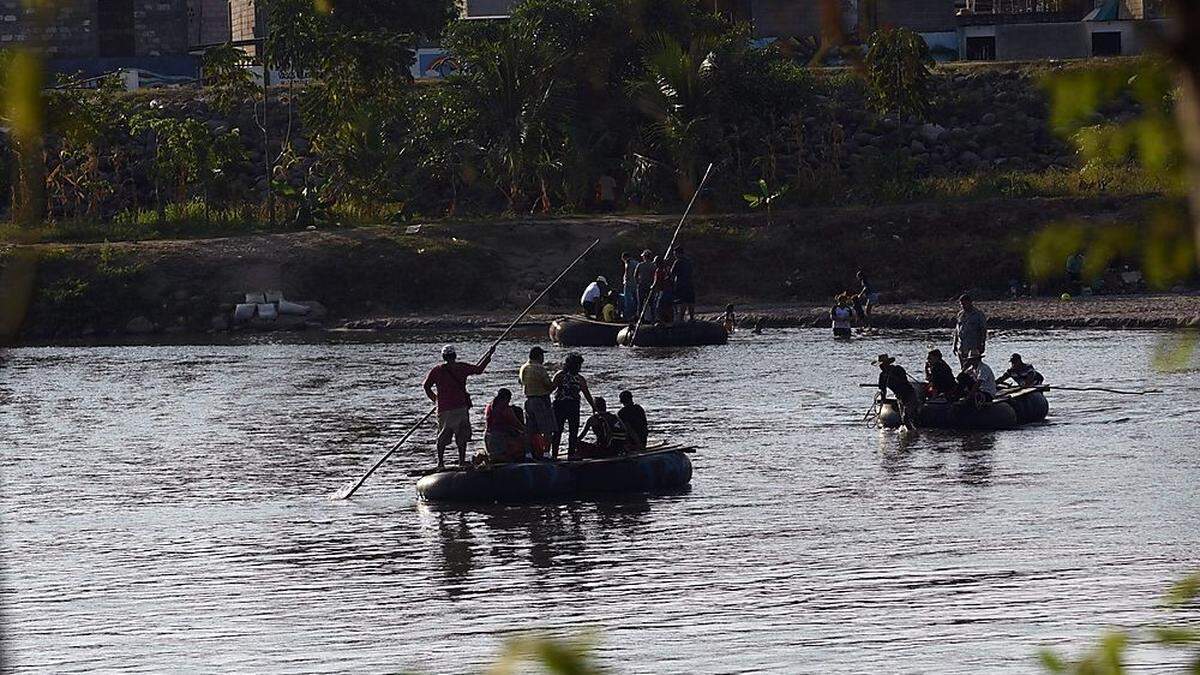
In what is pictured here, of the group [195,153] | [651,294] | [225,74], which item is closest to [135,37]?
[225,74]

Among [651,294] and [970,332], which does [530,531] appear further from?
[651,294]

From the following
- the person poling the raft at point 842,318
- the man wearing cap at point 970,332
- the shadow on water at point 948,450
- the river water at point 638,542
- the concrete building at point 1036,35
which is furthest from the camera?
the concrete building at point 1036,35

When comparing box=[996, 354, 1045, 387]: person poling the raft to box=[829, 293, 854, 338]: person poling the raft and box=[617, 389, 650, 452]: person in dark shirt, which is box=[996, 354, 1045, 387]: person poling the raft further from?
box=[829, 293, 854, 338]: person poling the raft

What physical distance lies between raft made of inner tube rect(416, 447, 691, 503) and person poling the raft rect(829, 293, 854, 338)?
22695 millimetres

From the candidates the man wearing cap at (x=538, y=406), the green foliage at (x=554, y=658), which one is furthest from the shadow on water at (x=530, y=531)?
the green foliage at (x=554, y=658)

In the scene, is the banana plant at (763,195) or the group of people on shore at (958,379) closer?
the group of people on shore at (958,379)

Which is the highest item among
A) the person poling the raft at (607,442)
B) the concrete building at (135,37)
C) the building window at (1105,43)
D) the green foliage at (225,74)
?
the concrete building at (135,37)

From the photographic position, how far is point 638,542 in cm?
2277

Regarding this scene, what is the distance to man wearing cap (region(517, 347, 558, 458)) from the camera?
79.9ft

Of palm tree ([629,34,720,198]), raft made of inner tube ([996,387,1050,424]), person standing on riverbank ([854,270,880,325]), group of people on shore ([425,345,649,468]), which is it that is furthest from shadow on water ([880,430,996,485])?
palm tree ([629,34,720,198])

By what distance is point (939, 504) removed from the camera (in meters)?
25.3

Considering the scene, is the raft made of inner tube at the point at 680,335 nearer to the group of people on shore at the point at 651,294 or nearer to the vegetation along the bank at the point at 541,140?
the group of people on shore at the point at 651,294

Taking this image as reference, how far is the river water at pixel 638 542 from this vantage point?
57.7 feet

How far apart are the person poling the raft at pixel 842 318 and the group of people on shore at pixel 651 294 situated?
3.55m
